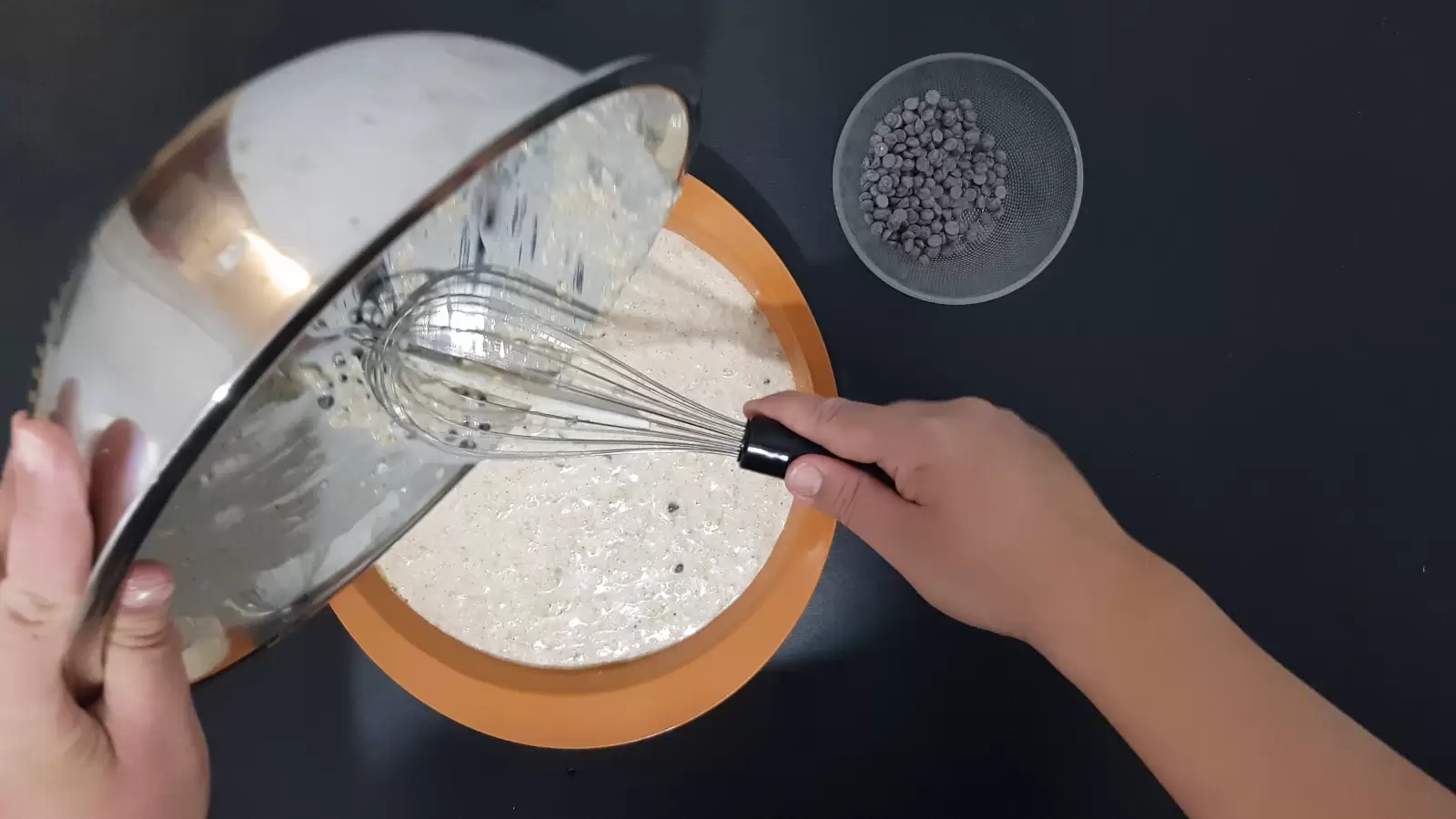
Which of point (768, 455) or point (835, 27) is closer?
point (768, 455)

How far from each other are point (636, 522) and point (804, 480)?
205mm

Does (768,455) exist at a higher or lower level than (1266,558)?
lower

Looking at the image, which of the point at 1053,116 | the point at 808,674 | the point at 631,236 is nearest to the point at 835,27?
the point at 1053,116

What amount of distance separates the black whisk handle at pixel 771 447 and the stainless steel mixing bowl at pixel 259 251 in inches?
6.2

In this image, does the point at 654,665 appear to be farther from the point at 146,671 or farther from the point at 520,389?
the point at 146,671

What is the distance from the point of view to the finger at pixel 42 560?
0.27 metres

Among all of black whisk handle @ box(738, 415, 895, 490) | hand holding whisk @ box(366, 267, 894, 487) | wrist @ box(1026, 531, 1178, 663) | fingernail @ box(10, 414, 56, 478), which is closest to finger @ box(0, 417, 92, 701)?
fingernail @ box(10, 414, 56, 478)

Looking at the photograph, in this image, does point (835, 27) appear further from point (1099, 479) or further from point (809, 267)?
point (1099, 479)

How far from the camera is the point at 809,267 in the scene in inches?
26.6

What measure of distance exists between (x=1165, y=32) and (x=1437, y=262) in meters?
0.30

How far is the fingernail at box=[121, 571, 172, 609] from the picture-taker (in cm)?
32

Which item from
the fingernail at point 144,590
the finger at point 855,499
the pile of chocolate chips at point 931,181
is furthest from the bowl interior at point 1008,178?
the fingernail at point 144,590

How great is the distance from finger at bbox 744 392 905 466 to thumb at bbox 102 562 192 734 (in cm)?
30

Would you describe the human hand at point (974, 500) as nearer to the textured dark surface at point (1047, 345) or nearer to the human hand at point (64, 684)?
the textured dark surface at point (1047, 345)
